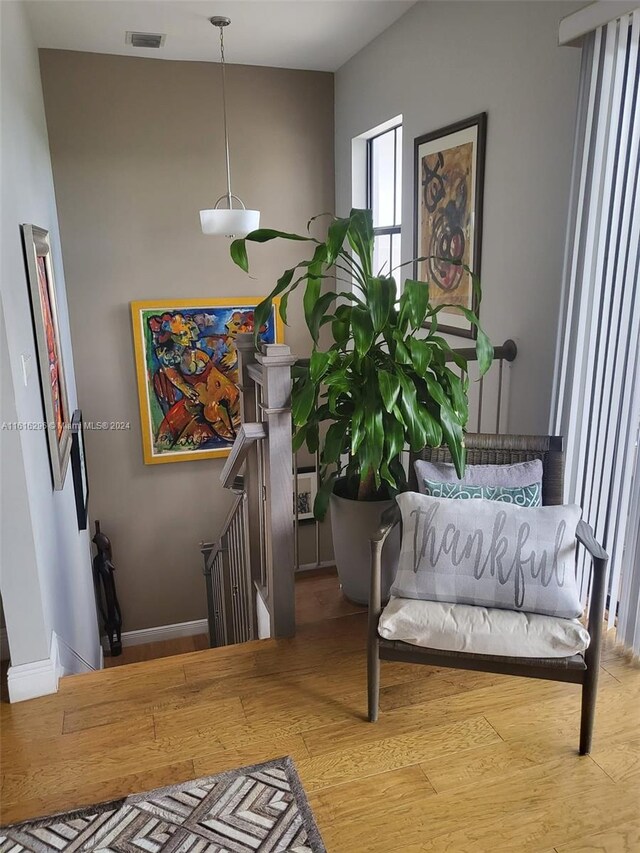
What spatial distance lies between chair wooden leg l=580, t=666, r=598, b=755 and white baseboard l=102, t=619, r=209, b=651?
3863mm

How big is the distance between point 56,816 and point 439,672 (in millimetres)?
1255

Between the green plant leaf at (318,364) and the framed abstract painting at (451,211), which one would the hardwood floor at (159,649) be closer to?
the framed abstract painting at (451,211)

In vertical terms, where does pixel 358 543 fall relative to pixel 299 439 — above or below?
below

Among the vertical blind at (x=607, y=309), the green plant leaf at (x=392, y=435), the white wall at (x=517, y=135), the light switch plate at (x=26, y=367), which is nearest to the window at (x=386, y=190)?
the white wall at (x=517, y=135)

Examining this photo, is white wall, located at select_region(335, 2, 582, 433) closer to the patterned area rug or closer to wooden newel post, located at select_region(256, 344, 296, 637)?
wooden newel post, located at select_region(256, 344, 296, 637)

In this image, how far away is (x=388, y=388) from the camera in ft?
7.13

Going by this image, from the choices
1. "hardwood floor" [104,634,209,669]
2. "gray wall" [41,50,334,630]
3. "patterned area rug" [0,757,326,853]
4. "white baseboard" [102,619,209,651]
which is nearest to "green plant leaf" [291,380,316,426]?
"patterned area rug" [0,757,326,853]

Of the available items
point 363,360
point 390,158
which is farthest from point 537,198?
point 390,158

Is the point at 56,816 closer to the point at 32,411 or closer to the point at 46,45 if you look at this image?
the point at 32,411

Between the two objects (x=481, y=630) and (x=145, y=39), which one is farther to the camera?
(x=145, y=39)

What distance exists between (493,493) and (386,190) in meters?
2.89

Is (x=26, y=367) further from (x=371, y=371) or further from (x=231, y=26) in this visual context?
(x=231, y=26)

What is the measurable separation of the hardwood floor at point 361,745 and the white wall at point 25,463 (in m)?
0.35

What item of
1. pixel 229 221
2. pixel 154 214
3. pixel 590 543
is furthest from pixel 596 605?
pixel 154 214
